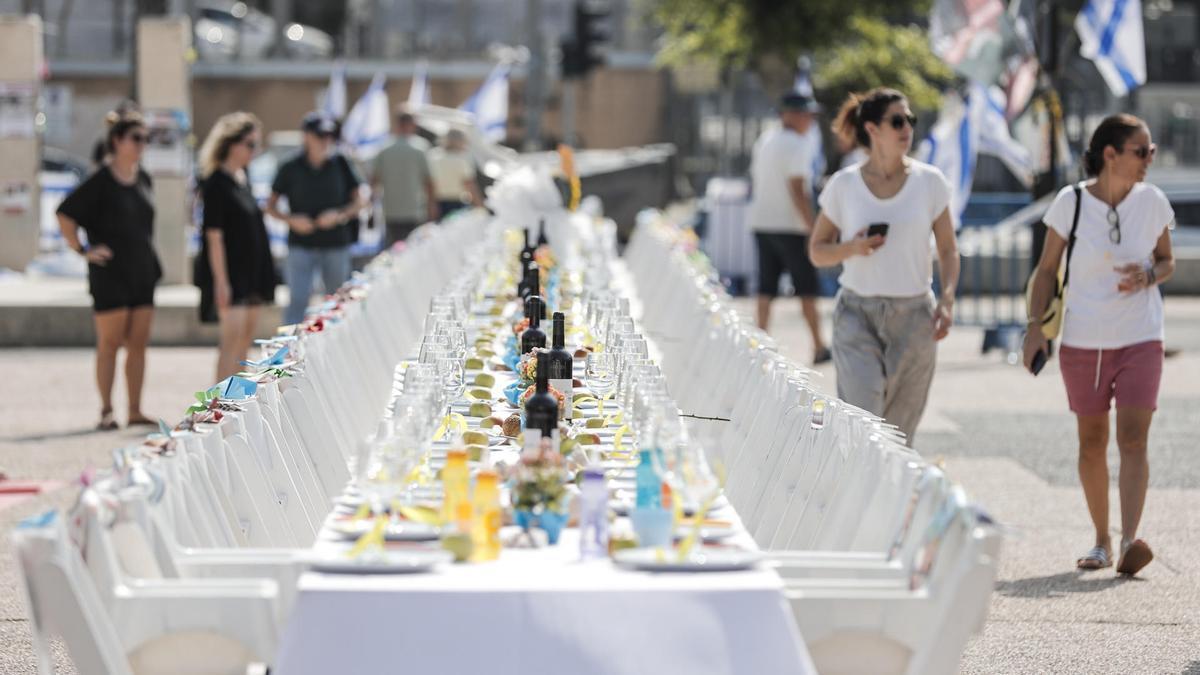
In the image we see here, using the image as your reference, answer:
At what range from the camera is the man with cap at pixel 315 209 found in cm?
1309

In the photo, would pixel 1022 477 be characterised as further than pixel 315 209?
No

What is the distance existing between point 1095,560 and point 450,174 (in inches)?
539

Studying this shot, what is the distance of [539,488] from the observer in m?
4.58

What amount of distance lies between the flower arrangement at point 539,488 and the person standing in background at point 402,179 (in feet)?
43.8

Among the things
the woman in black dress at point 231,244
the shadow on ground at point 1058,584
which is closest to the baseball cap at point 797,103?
the woman in black dress at point 231,244

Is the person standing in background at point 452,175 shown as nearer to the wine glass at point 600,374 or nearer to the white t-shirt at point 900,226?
the white t-shirt at point 900,226

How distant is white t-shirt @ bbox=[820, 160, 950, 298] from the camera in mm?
7793

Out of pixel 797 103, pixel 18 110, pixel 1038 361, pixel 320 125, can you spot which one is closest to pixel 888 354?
pixel 1038 361

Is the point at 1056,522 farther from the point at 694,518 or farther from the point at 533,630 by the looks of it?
the point at 533,630

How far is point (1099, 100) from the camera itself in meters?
46.2

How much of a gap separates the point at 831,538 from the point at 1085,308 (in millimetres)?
2810

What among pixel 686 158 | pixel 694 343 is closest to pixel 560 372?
pixel 694 343

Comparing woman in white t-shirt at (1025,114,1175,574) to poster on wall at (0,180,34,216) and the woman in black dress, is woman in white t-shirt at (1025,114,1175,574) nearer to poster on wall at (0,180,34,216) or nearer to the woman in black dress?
the woman in black dress

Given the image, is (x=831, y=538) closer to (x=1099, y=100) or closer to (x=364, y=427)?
(x=364, y=427)
